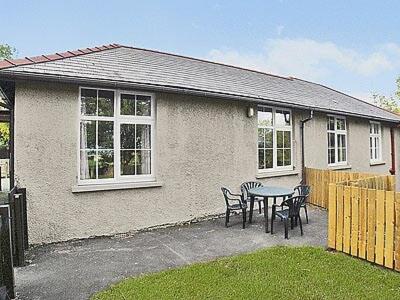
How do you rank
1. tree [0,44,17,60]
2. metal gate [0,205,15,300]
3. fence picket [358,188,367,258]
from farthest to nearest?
tree [0,44,17,60]
fence picket [358,188,367,258]
metal gate [0,205,15,300]

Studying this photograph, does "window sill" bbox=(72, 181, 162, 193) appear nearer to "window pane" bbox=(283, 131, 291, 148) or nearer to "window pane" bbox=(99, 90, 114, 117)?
"window pane" bbox=(99, 90, 114, 117)

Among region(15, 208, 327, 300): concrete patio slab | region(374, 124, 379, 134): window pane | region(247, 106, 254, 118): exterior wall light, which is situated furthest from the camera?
region(374, 124, 379, 134): window pane

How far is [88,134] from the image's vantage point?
297 inches

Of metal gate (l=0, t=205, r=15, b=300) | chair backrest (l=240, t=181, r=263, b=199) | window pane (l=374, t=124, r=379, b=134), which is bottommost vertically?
metal gate (l=0, t=205, r=15, b=300)

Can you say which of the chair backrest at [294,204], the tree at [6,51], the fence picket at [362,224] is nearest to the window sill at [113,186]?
the chair backrest at [294,204]

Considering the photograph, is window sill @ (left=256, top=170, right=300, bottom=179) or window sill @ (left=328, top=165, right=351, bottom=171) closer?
window sill @ (left=256, top=170, right=300, bottom=179)

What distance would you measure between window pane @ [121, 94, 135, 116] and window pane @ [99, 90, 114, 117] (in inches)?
11.1

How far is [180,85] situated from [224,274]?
528cm

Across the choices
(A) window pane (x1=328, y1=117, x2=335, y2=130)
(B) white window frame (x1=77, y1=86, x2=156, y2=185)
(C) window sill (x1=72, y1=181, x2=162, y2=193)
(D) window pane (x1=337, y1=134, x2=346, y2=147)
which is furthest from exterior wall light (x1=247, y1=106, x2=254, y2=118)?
(D) window pane (x1=337, y1=134, x2=346, y2=147)

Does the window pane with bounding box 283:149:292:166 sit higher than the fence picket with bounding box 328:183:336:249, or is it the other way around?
the window pane with bounding box 283:149:292:166

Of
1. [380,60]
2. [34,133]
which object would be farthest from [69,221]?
[380,60]

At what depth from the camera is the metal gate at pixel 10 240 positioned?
430 cm

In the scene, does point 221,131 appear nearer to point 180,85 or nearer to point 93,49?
point 180,85

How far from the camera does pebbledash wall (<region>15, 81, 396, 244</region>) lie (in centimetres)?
679
